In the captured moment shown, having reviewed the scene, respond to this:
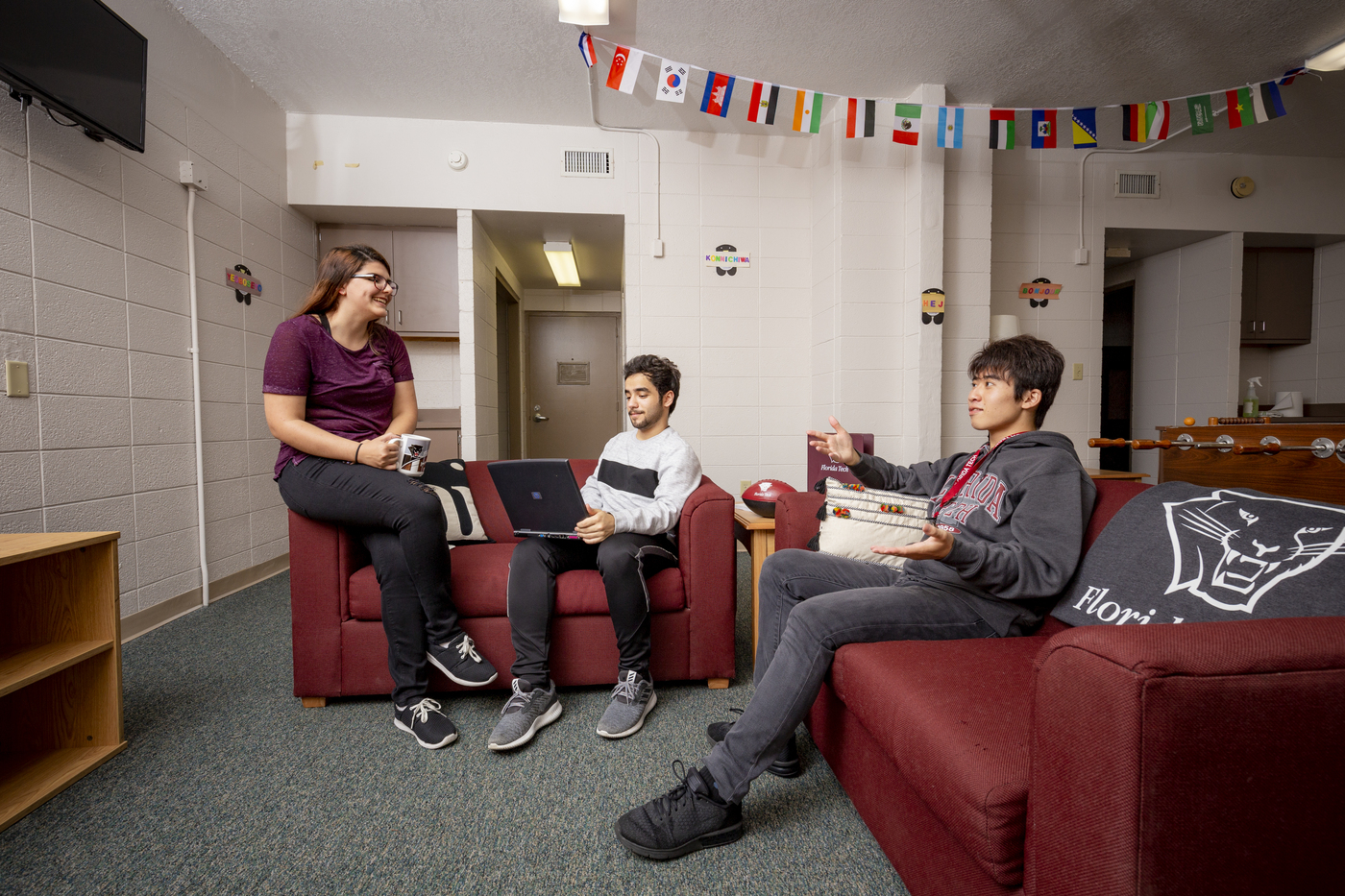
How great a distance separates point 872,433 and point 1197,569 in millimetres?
2418

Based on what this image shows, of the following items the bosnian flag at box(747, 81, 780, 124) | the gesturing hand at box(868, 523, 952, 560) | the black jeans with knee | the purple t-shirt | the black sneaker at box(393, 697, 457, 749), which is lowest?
the black sneaker at box(393, 697, 457, 749)

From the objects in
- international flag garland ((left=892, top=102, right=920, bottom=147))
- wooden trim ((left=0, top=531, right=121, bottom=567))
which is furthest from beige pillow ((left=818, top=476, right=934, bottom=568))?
international flag garland ((left=892, top=102, right=920, bottom=147))

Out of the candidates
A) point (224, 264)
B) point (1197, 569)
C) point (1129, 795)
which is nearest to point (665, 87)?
point (224, 264)

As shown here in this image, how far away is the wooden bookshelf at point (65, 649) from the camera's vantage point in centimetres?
138

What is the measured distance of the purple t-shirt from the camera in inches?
62.3

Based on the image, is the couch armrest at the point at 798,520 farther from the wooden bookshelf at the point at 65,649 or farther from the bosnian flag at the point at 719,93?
the bosnian flag at the point at 719,93

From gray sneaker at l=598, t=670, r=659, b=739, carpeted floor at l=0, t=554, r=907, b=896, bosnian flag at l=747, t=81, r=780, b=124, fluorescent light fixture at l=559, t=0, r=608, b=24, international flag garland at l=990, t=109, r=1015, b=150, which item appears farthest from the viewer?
international flag garland at l=990, t=109, r=1015, b=150

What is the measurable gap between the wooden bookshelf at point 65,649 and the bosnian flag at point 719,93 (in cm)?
294

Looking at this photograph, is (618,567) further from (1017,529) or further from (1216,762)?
(1216,762)

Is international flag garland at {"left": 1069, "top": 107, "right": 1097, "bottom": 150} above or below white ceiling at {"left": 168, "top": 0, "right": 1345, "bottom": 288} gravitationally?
below

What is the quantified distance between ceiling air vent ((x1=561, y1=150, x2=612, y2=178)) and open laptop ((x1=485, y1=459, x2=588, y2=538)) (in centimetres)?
264

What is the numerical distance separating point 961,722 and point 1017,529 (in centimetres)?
46

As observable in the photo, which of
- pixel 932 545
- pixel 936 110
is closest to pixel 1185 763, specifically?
pixel 932 545

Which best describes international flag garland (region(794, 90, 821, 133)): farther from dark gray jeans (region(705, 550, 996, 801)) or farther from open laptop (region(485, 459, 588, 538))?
dark gray jeans (region(705, 550, 996, 801))
